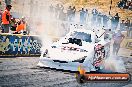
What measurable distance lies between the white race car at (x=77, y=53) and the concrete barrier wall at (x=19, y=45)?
2.65 m

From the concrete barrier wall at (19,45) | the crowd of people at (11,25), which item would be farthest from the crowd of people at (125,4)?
the concrete barrier wall at (19,45)

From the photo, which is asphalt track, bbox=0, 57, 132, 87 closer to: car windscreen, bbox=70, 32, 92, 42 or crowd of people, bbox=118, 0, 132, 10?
car windscreen, bbox=70, 32, 92, 42

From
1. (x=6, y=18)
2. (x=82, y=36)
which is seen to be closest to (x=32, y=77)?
(x=82, y=36)

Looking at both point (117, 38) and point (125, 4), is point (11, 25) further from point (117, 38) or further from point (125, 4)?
point (125, 4)

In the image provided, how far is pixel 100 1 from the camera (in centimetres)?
4281

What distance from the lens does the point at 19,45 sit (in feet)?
48.5

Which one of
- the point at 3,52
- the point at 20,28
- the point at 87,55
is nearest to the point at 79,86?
the point at 87,55

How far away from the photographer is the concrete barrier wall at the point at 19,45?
46.8 ft

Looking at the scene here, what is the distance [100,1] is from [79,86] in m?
33.7

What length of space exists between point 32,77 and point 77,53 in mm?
2049

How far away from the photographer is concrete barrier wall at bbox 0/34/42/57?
46.8ft

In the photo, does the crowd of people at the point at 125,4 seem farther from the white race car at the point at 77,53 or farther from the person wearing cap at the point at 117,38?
the white race car at the point at 77,53

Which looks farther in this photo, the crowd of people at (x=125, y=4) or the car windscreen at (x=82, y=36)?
the crowd of people at (x=125, y=4)

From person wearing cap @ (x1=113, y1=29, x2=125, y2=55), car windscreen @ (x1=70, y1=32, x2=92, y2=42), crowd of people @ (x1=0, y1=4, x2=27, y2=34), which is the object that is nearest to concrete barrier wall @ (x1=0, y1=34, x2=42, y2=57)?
car windscreen @ (x1=70, y1=32, x2=92, y2=42)
